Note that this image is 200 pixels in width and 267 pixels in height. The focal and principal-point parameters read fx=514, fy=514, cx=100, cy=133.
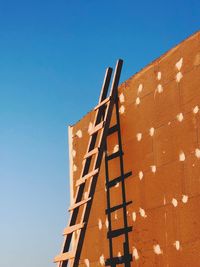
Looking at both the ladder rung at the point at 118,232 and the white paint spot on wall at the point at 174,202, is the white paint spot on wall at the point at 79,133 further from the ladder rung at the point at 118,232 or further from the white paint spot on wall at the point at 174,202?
the white paint spot on wall at the point at 174,202

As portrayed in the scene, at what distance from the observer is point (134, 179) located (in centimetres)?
722

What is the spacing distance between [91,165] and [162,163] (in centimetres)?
175

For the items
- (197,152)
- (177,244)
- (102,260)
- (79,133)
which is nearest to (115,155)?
(79,133)

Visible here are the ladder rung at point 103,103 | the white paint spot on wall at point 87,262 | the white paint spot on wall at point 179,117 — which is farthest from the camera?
the white paint spot on wall at point 87,262

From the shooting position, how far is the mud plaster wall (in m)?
6.24

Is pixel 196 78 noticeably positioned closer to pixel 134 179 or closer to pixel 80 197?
pixel 134 179

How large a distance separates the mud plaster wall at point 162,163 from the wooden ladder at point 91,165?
247 mm

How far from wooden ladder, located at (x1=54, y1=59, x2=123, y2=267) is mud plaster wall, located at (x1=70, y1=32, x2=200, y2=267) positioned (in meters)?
0.25

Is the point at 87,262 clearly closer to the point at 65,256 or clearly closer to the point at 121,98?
the point at 65,256

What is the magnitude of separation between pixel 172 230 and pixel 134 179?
1074 millimetres

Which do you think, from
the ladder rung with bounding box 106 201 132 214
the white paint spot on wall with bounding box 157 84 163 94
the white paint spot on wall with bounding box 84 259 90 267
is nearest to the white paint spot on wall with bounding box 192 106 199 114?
the white paint spot on wall with bounding box 157 84 163 94

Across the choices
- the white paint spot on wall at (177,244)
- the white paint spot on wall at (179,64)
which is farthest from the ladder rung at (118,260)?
the white paint spot on wall at (179,64)

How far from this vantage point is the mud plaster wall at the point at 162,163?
6.24 m

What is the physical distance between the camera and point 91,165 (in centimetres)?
820
